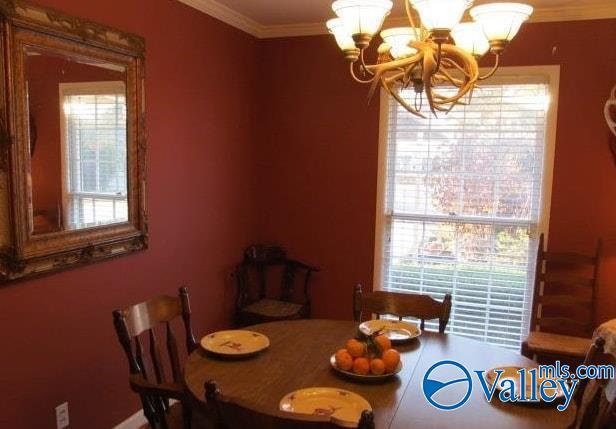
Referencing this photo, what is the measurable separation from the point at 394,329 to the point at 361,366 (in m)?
0.55

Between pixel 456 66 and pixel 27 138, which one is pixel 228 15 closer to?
pixel 27 138

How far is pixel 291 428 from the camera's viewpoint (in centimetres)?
129

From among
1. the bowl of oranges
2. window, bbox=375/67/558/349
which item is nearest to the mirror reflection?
the bowl of oranges

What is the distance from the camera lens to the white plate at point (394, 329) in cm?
224

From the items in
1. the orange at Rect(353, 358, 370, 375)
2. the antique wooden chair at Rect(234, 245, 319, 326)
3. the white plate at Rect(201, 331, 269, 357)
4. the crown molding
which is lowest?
the antique wooden chair at Rect(234, 245, 319, 326)

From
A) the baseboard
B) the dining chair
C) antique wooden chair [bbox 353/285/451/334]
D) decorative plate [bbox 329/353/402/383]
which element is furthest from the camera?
the baseboard

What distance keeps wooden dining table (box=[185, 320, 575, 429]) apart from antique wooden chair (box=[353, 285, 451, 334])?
0.68 ft

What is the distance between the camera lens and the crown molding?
10.5ft

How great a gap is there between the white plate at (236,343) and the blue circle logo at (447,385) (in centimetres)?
65

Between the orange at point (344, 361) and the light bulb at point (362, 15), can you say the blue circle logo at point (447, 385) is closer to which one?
the orange at point (344, 361)

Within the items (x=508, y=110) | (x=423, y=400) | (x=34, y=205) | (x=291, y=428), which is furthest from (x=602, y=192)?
(x=34, y=205)

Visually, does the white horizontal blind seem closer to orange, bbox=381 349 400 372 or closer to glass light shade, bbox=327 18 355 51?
glass light shade, bbox=327 18 355 51

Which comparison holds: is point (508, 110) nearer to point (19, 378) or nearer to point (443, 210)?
point (443, 210)

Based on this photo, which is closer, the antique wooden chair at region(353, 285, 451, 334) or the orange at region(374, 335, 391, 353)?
the orange at region(374, 335, 391, 353)
